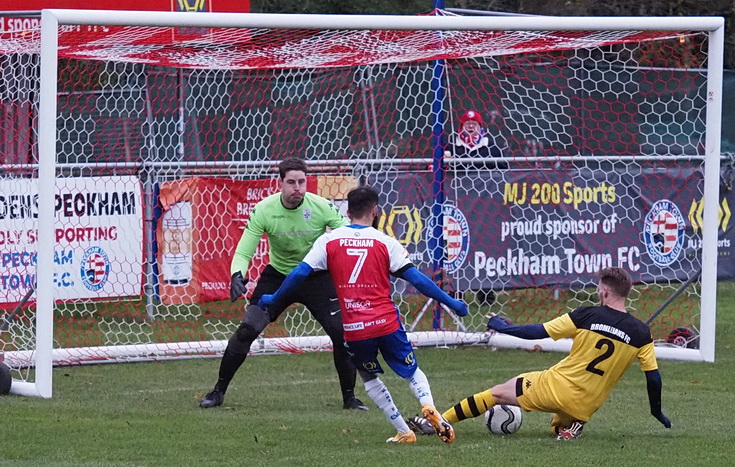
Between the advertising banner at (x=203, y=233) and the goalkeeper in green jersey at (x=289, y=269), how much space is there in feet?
12.9

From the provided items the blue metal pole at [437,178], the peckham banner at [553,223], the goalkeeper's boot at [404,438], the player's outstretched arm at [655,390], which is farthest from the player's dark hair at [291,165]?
the peckham banner at [553,223]

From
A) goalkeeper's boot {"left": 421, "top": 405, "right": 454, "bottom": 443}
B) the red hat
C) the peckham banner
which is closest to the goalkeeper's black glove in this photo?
goalkeeper's boot {"left": 421, "top": 405, "right": 454, "bottom": 443}

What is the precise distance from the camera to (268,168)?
537 inches

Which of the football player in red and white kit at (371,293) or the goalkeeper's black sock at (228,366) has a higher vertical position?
the football player in red and white kit at (371,293)

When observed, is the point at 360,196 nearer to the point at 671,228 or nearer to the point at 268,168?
the point at 268,168

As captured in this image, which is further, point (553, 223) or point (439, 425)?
point (553, 223)

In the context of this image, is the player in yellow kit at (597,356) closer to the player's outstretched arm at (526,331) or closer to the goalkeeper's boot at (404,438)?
the player's outstretched arm at (526,331)

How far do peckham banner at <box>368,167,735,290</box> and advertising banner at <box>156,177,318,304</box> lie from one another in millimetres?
1270

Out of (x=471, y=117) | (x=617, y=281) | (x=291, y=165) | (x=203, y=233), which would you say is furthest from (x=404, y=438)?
(x=471, y=117)

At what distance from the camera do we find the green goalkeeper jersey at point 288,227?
9.26m

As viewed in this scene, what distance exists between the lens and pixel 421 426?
776 cm

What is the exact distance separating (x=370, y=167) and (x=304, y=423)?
582 cm

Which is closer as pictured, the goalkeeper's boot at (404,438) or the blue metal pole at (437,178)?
the goalkeeper's boot at (404,438)

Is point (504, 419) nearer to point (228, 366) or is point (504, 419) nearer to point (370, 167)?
point (228, 366)
